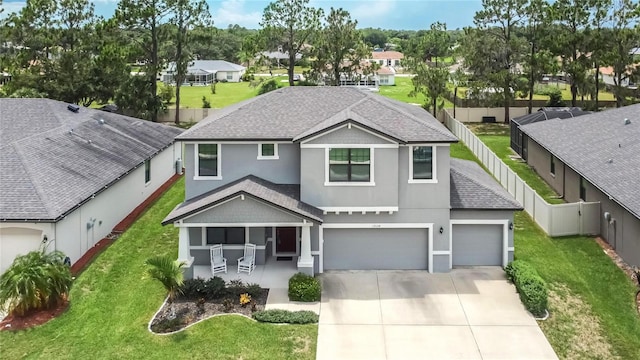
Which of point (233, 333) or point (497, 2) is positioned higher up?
point (497, 2)

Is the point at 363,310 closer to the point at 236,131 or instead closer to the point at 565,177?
the point at 236,131

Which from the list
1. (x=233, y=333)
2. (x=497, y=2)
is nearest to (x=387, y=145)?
(x=233, y=333)

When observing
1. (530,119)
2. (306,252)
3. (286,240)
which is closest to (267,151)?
(286,240)

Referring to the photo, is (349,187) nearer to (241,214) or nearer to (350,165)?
(350,165)

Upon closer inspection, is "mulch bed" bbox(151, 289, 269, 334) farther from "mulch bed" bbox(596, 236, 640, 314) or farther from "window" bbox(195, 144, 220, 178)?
"mulch bed" bbox(596, 236, 640, 314)

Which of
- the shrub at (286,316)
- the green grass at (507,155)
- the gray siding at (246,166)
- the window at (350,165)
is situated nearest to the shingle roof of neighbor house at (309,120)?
the gray siding at (246,166)

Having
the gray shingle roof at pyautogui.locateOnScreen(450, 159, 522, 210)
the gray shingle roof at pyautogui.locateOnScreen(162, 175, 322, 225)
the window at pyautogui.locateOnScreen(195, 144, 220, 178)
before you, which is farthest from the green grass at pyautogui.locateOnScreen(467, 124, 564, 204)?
the window at pyautogui.locateOnScreen(195, 144, 220, 178)

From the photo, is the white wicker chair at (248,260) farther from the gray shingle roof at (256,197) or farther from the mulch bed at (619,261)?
the mulch bed at (619,261)
